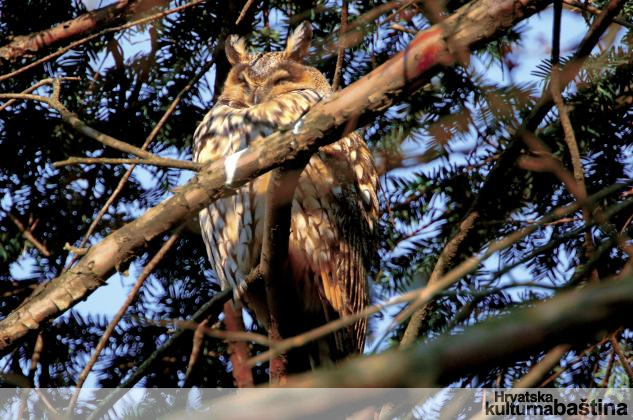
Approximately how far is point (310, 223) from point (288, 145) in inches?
46.2

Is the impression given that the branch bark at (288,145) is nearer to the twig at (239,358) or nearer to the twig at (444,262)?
the twig at (239,358)

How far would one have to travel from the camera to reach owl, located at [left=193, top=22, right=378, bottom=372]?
2.98m

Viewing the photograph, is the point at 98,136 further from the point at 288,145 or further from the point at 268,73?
the point at 268,73

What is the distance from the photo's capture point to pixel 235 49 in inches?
138

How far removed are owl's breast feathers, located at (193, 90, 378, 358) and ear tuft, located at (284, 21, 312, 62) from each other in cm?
46

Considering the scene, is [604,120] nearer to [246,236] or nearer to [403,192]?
[403,192]

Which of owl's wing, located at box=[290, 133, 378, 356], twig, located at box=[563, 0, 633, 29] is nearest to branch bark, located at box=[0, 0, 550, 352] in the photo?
twig, located at box=[563, 0, 633, 29]

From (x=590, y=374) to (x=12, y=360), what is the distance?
7.35ft

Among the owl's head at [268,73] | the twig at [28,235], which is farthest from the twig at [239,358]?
the owl's head at [268,73]

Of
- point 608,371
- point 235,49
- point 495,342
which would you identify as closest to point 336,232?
point 235,49

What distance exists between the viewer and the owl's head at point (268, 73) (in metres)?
3.51

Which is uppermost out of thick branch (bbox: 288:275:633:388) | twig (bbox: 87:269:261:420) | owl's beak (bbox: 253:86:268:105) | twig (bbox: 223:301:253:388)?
owl's beak (bbox: 253:86:268:105)

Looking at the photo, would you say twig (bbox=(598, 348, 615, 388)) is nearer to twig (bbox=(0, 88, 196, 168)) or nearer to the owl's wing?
the owl's wing

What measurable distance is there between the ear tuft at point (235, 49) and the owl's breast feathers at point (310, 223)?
1.22 ft
